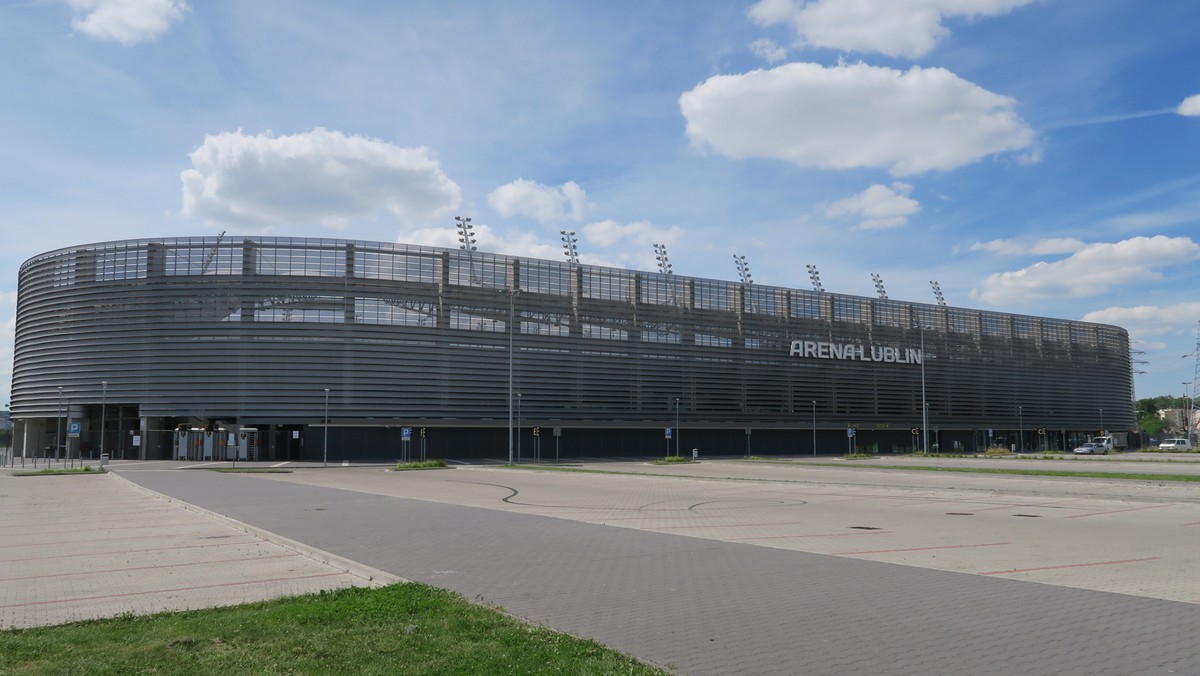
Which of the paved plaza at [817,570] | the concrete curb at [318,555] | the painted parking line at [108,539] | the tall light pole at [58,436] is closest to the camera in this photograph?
the paved plaza at [817,570]

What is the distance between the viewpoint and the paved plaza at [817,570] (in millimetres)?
7508

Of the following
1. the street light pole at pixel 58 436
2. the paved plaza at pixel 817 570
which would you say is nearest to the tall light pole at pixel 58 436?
the street light pole at pixel 58 436

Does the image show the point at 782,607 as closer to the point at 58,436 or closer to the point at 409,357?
the point at 409,357

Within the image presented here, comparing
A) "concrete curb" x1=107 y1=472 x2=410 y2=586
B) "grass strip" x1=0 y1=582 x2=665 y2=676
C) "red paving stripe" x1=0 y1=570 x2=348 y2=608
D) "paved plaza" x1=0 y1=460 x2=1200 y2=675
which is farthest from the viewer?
"concrete curb" x1=107 y1=472 x2=410 y2=586

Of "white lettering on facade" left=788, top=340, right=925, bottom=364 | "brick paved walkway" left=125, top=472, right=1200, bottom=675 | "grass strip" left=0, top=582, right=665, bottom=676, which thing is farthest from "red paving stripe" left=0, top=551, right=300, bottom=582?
"white lettering on facade" left=788, top=340, right=925, bottom=364

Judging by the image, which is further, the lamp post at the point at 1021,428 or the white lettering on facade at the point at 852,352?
the lamp post at the point at 1021,428

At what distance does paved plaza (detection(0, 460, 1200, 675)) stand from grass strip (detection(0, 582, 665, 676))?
733 millimetres

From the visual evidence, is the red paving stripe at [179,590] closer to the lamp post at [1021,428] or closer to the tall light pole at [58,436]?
the tall light pole at [58,436]

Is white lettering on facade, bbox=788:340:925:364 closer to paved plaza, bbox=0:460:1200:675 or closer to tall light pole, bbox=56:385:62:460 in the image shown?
paved plaza, bbox=0:460:1200:675

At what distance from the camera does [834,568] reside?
12.1 m

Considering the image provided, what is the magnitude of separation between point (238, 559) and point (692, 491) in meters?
20.1

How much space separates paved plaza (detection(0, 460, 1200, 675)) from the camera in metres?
7.51

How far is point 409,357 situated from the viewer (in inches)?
2992

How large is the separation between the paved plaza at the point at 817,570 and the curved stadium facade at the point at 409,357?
43.3 metres
